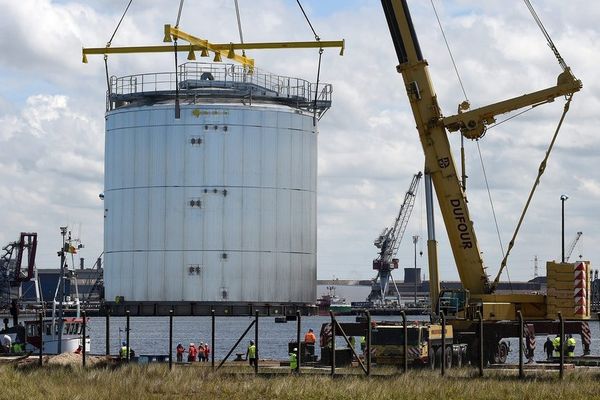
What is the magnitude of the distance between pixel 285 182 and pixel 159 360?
33518mm

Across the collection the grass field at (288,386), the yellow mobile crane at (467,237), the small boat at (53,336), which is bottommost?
the grass field at (288,386)

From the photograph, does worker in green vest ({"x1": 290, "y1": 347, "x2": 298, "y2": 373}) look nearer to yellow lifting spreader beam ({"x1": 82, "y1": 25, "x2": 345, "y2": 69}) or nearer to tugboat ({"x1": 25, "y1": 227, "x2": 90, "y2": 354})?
tugboat ({"x1": 25, "y1": 227, "x2": 90, "y2": 354})

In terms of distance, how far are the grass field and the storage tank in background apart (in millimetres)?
41585

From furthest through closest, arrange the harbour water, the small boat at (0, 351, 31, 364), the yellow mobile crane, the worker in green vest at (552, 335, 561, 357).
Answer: the harbour water
the worker in green vest at (552, 335, 561, 357)
the small boat at (0, 351, 31, 364)
the yellow mobile crane

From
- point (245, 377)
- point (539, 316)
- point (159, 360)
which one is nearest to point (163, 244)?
point (159, 360)

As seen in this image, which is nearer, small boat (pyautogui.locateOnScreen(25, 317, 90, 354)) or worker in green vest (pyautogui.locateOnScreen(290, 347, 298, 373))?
worker in green vest (pyautogui.locateOnScreen(290, 347, 298, 373))

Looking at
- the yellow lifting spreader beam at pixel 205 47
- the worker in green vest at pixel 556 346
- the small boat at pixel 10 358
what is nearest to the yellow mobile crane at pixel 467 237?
the worker in green vest at pixel 556 346

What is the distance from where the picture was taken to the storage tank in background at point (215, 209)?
80.3 metres

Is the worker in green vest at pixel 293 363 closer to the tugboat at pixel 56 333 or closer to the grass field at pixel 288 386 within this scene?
the grass field at pixel 288 386

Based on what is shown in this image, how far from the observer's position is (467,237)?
47156 millimetres

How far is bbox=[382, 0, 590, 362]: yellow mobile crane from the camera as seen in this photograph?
150 feet

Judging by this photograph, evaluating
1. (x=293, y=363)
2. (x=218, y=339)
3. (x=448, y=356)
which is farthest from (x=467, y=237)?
(x=218, y=339)

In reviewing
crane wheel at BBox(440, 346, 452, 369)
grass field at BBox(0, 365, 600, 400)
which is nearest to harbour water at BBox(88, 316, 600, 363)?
crane wheel at BBox(440, 346, 452, 369)

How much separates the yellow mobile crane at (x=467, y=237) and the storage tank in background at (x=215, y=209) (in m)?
33.3
